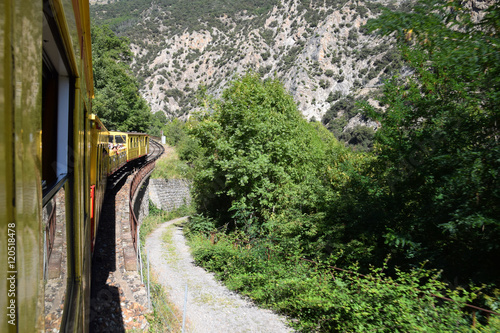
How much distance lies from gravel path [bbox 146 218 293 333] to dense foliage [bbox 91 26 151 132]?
21357 millimetres

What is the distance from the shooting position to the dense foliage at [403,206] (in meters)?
6.14

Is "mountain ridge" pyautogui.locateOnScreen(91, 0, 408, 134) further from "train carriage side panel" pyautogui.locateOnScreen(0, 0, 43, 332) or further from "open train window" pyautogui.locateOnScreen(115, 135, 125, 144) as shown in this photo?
"train carriage side panel" pyautogui.locateOnScreen(0, 0, 43, 332)

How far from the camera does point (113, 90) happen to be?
3206 centimetres

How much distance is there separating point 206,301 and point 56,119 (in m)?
8.89

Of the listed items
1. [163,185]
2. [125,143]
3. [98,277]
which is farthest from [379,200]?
[163,185]

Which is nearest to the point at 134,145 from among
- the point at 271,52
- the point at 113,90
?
the point at 113,90

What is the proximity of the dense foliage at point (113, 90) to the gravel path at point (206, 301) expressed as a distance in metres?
21.4

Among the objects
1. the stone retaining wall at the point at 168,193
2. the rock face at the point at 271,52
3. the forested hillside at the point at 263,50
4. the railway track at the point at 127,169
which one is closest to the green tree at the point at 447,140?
the railway track at the point at 127,169

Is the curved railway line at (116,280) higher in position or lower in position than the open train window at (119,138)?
lower

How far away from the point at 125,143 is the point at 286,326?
15.8 metres

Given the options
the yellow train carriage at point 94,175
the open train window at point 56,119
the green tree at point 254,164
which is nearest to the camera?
the open train window at point 56,119

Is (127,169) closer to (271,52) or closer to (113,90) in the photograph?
(113,90)

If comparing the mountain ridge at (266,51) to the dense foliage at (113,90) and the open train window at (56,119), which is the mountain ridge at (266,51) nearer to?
the dense foliage at (113,90)

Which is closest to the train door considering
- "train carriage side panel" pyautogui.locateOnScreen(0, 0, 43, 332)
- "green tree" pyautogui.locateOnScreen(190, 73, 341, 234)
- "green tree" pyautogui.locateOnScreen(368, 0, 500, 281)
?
"train carriage side panel" pyautogui.locateOnScreen(0, 0, 43, 332)
